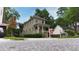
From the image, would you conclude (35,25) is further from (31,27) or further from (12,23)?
(12,23)

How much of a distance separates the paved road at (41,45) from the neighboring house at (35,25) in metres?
0.12

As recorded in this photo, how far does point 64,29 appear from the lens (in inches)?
180

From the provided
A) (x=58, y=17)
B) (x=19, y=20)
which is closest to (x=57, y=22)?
(x=58, y=17)

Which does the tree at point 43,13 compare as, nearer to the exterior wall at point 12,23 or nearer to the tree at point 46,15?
the tree at point 46,15

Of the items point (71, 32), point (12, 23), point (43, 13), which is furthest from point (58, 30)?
point (12, 23)

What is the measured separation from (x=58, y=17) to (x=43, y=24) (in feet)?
0.67

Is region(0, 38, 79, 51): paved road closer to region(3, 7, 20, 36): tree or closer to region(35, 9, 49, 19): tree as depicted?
region(3, 7, 20, 36): tree

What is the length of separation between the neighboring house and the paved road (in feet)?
0.38

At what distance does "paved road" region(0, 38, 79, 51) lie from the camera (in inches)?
177

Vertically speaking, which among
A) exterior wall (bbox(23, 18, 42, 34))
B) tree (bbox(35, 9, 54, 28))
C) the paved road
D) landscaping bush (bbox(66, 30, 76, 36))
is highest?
tree (bbox(35, 9, 54, 28))

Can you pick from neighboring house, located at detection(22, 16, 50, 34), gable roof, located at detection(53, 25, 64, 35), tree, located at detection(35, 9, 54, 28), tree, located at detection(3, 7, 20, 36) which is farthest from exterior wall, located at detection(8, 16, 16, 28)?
gable roof, located at detection(53, 25, 64, 35)
